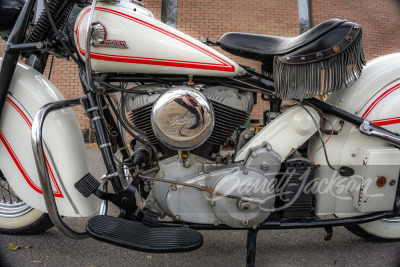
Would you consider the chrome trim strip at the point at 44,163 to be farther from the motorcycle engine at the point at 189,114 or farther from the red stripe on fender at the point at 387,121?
the red stripe on fender at the point at 387,121

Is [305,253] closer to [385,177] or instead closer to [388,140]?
[385,177]

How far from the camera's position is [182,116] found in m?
1.42

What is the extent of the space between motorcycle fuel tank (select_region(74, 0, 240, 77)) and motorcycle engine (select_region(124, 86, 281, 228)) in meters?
0.13

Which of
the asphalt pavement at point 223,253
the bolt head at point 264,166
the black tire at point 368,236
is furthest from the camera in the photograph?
the black tire at point 368,236

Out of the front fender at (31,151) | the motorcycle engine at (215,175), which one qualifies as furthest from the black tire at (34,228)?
the motorcycle engine at (215,175)

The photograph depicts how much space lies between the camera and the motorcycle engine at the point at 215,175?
1533 millimetres

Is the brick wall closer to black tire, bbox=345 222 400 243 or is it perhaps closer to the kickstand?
black tire, bbox=345 222 400 243

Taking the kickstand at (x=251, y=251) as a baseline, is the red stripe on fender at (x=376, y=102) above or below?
above

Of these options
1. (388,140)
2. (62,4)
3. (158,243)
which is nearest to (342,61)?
(388,140)

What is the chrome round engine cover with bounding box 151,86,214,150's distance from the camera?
140 centimetres

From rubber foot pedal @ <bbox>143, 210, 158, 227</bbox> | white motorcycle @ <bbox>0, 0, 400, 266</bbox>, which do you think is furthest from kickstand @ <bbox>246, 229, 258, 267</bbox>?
rubber foot pedal @ <bbox>143, 210, 158, 227</bbox>

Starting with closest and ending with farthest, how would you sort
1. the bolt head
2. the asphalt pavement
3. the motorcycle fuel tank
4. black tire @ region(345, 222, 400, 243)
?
the motorcycle fuel tank, the bolt head, the asphalt pavement, black tire @ region(345, 222, 400, 243)

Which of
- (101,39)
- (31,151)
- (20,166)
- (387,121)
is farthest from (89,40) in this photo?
(387,121)

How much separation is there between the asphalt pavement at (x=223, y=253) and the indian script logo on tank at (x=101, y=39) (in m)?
1.30
